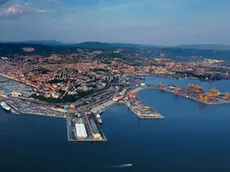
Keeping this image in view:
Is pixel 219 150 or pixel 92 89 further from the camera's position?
pixel 92 89

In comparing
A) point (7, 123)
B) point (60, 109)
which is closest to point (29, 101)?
point (60, 109)

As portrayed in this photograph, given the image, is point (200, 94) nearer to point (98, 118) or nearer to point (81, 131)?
point (98, 118)

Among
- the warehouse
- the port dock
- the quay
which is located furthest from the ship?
the quay

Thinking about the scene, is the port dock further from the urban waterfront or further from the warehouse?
the urban waterfront

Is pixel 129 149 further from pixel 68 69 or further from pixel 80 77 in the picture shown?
pixel 68 69

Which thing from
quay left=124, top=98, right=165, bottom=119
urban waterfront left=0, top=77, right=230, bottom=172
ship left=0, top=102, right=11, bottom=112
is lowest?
urban waterfront left=0, top=77, right=230, bottom=172

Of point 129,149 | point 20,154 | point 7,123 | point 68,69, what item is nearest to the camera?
→ point 20,154
